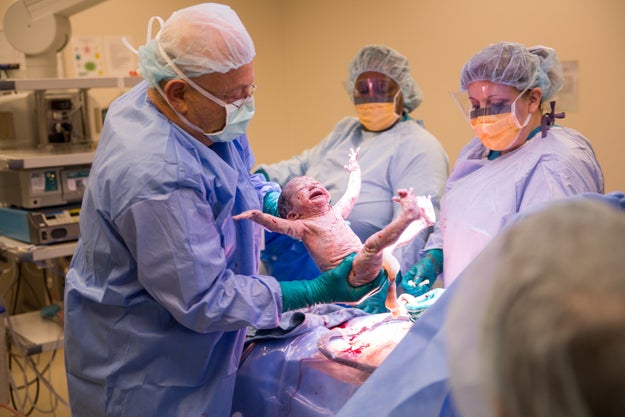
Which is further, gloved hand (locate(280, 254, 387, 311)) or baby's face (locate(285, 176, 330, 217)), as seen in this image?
baby's face (locate(285, 176, 330, 217))

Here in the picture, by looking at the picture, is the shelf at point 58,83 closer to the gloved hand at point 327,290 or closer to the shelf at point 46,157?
the shelf at point 46,157

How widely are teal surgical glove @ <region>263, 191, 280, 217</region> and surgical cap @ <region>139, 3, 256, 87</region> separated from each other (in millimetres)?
538

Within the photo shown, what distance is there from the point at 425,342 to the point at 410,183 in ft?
5.51

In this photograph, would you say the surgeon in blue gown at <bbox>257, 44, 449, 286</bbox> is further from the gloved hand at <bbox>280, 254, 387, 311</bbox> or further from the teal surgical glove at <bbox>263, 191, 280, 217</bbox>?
the gloved hand at <bbox>280, 254, 387, 311</bbox>

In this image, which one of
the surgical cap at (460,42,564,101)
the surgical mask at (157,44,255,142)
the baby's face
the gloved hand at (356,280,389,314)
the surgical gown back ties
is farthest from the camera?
the gloved hand at (356,280,389,314)

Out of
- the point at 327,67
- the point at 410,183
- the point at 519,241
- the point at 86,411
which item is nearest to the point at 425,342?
the point at 519,241

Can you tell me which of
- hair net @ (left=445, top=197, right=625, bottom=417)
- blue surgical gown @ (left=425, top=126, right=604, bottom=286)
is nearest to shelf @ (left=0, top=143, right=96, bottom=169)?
blue surgical gown @ (left=425, top=126, right=604, bottom=286)

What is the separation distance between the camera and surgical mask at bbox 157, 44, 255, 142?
1.68 m

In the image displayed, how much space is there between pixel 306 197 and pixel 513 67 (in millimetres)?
784

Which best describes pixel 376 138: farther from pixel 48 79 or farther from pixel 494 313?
pixel 494 313

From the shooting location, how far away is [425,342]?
1170 mm

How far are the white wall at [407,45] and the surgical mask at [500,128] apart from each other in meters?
1.42

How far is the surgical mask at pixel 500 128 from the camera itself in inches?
84.6

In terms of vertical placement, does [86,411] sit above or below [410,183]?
below
